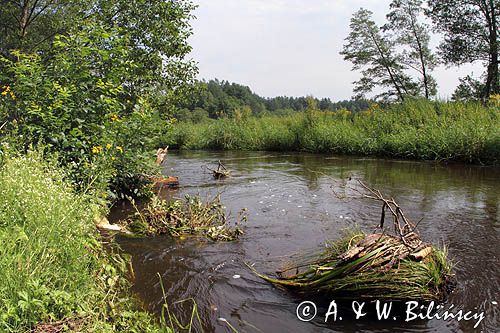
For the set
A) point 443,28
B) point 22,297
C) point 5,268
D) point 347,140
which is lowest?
point 22,297

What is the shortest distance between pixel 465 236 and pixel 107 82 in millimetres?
5671

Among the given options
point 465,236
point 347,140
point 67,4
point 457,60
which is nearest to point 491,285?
point 465,236

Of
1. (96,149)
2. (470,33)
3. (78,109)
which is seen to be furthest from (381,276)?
(470,33)

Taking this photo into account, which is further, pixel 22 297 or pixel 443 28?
pixel 443 28

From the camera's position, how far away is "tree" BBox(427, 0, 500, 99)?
1972 cm

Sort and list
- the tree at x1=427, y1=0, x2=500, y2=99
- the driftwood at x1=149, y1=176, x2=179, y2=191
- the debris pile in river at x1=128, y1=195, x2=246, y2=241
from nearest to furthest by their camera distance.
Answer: the debris pile in river at x1=128, y1=195, x2=246, y2=241
the driftwood at x1=149, y1=176, x2=179, y2=191
the tree at x1=427, y1=0, x2=500, y2=99

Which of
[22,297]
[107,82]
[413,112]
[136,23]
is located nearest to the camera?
[22,297]

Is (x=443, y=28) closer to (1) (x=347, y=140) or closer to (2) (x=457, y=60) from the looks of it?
(2) (x=457, y=60)

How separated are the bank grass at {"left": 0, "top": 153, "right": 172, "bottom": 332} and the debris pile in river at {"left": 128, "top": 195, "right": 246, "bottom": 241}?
169 centimetres

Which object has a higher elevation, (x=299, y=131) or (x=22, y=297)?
(x=299, y=131)

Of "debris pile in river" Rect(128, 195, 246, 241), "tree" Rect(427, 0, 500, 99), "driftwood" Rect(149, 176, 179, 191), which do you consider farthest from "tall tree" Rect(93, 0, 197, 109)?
"tree" Rect(427, 0, 500, 99)

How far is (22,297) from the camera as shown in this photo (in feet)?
7.50

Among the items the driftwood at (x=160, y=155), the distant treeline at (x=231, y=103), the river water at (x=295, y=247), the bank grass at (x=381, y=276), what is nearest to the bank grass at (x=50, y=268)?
the river water at (x=295, y=247)

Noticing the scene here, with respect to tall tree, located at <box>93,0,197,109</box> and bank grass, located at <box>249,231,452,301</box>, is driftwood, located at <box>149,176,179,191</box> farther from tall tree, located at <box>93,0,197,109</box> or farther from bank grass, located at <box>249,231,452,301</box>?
bank grass, located at <box>249,231,452,301</box>
